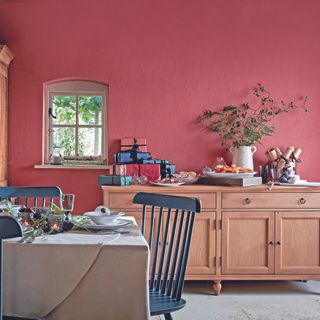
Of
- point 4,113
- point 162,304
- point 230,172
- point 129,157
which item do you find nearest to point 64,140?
point 4,113

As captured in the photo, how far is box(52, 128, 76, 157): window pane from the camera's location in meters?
4.27

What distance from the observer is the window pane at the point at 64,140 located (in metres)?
4.27

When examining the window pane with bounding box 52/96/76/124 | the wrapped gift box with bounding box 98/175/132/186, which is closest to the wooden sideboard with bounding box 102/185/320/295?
the wrapped gift box with bounding box 98/175/132/186

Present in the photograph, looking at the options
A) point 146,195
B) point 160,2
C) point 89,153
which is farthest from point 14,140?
point 146,195

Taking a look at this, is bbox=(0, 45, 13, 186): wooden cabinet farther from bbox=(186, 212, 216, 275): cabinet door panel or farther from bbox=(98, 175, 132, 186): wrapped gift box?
bbox=(186, 212, 216, 275): cabinet door panel

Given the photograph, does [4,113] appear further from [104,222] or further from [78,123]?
[104,222]

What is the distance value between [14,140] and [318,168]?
268 centimetres

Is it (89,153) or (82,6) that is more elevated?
(82,6)

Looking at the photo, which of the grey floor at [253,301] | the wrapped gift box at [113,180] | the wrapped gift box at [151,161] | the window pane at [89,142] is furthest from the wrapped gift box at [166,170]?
the grey floor at [253,301]

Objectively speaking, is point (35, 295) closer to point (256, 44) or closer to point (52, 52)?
point (52, 52)

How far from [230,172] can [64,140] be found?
1.49m

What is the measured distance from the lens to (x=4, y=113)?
4.02m

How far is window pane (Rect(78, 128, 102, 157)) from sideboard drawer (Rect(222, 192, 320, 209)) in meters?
1.27

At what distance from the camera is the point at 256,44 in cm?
428
